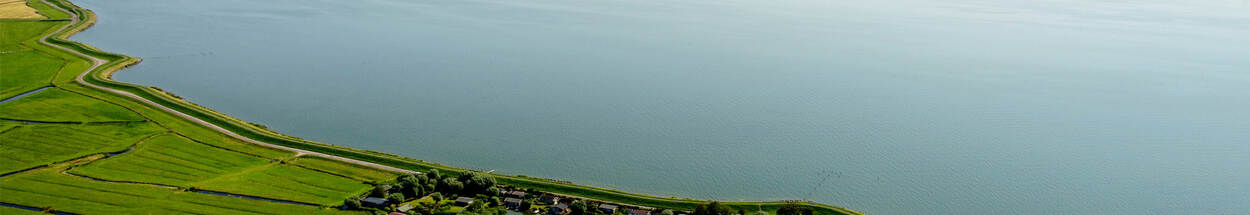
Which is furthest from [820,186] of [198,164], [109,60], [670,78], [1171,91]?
[109,60]

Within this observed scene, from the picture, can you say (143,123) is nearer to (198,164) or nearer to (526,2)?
(198,164)

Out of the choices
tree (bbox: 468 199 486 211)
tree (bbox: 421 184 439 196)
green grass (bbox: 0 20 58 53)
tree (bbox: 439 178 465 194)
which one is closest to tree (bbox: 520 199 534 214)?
tree (bbox: 468 199 486 211)

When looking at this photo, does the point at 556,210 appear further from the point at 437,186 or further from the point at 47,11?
the point at 47,11

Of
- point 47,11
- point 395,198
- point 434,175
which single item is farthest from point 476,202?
point 47,11

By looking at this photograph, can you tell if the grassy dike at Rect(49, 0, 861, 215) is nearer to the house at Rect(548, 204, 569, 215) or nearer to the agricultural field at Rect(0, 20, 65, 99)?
the agricultural field at Rect(0, 20, 65, 99)

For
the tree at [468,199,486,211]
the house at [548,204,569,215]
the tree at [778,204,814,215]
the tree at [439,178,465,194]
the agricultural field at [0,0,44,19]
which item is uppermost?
the agricultural field at [0,0,44,19]

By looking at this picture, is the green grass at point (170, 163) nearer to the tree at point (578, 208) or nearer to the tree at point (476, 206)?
the tree at point (476, 206)

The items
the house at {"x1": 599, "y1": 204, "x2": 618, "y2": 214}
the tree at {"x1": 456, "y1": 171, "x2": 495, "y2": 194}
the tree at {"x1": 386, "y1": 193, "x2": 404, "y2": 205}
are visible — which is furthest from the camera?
the tree at {"x1": 456, "y1": 171, "x2": 495, "y2": 194}

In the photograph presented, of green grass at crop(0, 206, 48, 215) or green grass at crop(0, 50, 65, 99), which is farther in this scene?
green grass at crop(0, 50, 65, 99)
